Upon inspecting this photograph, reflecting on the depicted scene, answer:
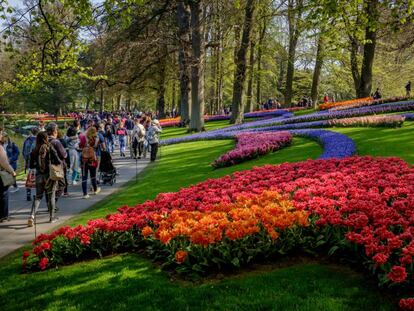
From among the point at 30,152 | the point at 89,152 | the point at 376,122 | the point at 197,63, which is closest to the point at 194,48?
the point at 197,63

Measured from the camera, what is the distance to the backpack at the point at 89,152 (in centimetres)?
1222

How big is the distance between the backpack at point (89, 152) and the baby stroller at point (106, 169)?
1472 millimetres

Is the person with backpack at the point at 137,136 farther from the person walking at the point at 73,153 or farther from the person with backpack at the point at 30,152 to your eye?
the person with backpack at the point at 30,152

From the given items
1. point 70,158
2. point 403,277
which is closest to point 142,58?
point 70,158

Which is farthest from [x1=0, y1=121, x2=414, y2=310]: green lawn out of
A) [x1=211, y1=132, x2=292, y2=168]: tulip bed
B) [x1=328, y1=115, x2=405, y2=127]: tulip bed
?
[x1=328, y1=115, x2=405, y2=127]: tulip bed

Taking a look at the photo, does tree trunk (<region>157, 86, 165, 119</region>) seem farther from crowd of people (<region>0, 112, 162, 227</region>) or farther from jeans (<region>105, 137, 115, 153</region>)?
crowd of people (<region>0, 112, 162, 227</region>)

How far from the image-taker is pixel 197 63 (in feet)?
84.1

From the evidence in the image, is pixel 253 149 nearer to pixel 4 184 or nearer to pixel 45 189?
pixel 45 189

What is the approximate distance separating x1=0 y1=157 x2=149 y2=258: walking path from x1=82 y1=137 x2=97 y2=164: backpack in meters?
1.03

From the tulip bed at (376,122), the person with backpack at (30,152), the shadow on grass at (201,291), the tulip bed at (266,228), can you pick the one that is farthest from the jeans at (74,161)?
the tulip bed at (376,122)

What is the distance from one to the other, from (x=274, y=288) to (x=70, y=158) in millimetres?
11175

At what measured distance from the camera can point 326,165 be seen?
31.2 ft

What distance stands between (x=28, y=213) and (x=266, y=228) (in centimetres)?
702

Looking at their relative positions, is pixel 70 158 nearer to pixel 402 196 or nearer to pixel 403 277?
pixel 402 196
